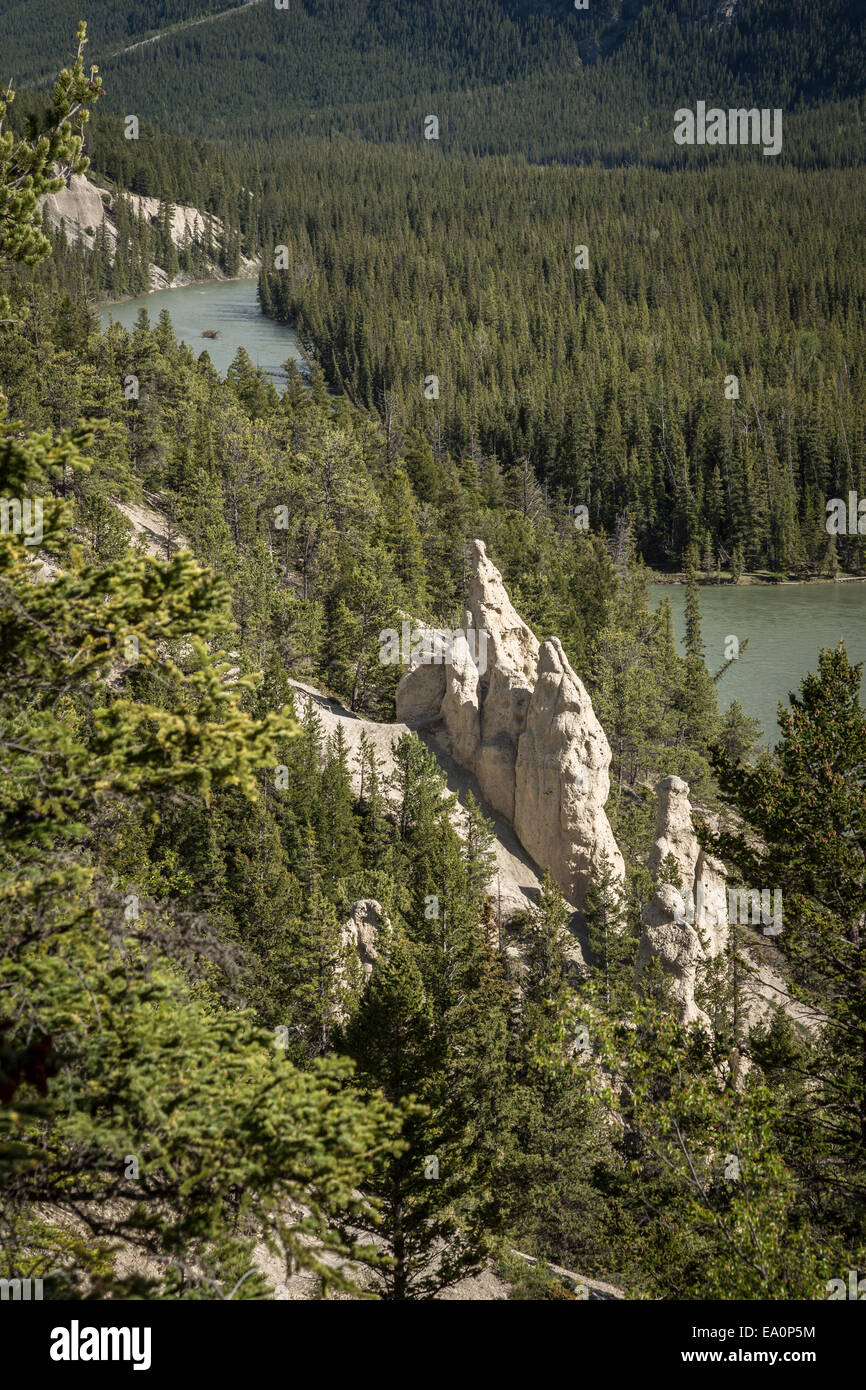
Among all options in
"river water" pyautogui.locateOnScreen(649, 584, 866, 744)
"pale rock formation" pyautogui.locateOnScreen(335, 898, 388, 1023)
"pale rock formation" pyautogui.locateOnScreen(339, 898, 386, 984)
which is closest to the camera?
"pale rock formation" pyautogui.locateOnScreen(335, 898, 388, 1023)

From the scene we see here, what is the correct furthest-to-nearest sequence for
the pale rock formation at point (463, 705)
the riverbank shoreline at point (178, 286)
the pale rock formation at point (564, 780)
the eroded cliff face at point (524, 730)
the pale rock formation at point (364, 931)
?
the riverbank shoreline at point (178, 286) < the pale rock formation at point (463, 705) < the eroded cliff face at point (524, 730) < the pale rock formation at point (564, 780) < the pale rock formation at point (364, 931)

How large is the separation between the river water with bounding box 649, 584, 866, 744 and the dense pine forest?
11.3ft

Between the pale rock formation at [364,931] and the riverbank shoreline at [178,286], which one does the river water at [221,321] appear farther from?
the pale rock formation at [364,931]

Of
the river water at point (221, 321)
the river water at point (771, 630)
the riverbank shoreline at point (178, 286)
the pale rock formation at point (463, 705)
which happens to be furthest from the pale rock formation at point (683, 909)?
the riverbank shoreline at point (178, 286)

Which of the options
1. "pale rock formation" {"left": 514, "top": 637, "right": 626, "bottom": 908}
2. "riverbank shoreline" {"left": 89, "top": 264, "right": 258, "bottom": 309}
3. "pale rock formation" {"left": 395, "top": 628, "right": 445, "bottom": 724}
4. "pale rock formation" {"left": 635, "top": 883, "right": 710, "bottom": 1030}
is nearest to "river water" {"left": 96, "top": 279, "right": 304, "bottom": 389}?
"riverbank shoreline" {"left": 89, "top": 264, "right": 258, "bottom": 309}

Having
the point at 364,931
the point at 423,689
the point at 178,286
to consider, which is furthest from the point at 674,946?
the point at 178,286

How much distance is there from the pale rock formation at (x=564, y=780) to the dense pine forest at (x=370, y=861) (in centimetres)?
160

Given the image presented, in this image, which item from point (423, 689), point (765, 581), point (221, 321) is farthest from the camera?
point (221, 321)

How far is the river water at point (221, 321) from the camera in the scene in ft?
407

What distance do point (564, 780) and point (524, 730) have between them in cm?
329

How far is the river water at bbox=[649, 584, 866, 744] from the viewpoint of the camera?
69500 mm

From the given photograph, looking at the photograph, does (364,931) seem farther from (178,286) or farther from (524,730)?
(178,286)

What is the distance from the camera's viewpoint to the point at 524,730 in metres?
43.7

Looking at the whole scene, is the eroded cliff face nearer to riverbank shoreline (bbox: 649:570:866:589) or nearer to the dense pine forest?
the dense pine forest
